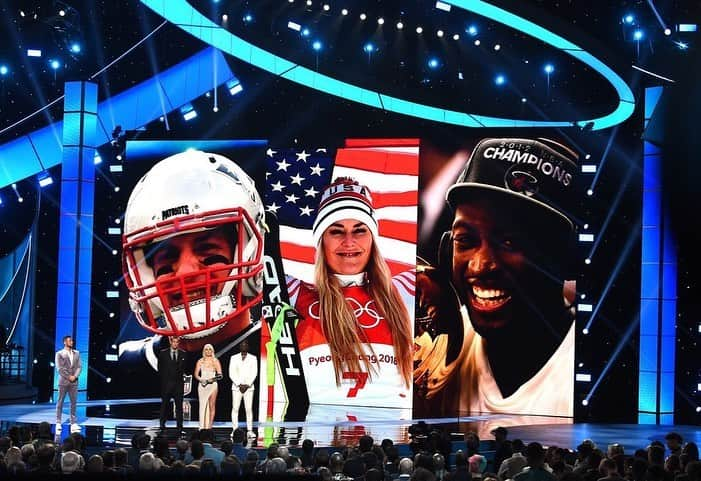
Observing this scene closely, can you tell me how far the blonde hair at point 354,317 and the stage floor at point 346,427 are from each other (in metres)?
0.91

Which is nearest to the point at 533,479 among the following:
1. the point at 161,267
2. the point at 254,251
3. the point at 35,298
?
the point at 254,251

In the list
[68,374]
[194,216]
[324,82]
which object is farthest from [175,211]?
[324,82]

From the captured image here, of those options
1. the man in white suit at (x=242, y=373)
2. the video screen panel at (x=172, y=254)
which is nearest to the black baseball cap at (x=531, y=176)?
the video screen panel at (x=172, y=254)

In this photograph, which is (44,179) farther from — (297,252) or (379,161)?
(379,161)

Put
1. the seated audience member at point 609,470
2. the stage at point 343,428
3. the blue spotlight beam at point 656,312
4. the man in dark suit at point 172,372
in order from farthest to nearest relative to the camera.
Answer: the blue spotlight beam at point 656,312, the man in dark suit at point 172,372, the stage at point 343,428, the seated audience member at point 609,470

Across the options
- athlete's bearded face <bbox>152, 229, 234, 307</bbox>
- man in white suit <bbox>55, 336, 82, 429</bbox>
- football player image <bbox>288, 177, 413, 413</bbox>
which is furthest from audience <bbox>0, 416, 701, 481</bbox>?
football player image <bbox>288, 177, 413, 413</bbox>

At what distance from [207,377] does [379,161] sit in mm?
5253

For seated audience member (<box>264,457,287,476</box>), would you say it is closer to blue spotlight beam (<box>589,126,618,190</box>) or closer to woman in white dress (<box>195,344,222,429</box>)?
woman in white dress (<box>195,344,222,429</box>)

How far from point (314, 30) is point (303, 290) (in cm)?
437

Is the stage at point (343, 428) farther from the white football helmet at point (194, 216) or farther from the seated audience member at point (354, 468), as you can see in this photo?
the seated audience member at point (354, 468)

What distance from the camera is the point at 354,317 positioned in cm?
1565

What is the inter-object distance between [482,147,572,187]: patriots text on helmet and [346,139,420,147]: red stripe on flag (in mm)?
1266

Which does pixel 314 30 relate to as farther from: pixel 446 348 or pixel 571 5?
pixel 446 348

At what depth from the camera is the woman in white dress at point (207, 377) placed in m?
12.1
